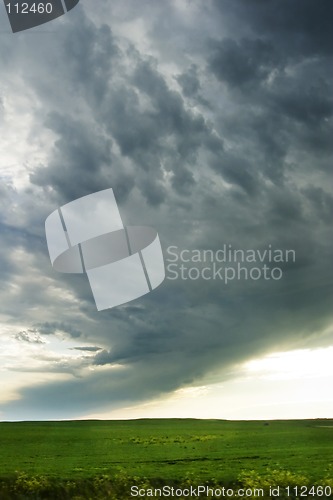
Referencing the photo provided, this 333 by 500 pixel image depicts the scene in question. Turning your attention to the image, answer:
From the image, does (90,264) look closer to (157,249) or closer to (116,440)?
(157,249)

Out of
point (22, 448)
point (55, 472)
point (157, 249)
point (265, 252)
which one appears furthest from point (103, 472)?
point (265, 252)

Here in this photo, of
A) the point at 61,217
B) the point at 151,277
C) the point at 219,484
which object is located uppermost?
the point at 61,217

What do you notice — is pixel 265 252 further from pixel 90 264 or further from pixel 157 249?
pixel 90 264

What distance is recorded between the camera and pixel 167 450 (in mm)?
14977

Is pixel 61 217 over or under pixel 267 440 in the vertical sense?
over

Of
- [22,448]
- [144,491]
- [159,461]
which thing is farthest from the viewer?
[22,448]

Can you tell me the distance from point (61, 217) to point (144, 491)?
288 inches

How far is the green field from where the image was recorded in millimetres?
13602

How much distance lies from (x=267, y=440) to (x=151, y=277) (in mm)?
5637

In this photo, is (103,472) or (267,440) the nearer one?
(103,472)

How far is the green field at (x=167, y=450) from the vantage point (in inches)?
535

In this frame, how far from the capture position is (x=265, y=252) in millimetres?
15047

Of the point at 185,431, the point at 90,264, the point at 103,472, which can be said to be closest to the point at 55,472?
the point at 103,472

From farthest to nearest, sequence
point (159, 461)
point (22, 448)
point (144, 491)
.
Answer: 1. point (22, 448)
2. point (159, 461)
3. point (144, 491)
